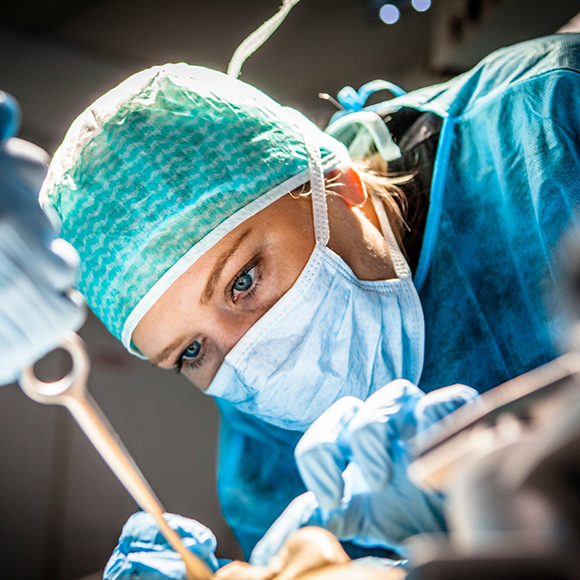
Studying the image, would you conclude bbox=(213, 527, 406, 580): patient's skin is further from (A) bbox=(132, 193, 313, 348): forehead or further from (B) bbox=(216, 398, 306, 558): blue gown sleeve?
(B) bbox=(216, 398, 306, 558): blue gown sleeve

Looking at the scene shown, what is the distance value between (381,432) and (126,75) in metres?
1.86

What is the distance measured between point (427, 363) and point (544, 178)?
403mm

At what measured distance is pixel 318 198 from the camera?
0.93 m

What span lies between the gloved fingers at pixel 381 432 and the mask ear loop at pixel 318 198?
1.33ft

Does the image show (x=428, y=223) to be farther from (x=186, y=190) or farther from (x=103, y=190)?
(x=103, y=190)

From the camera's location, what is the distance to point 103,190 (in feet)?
2.85

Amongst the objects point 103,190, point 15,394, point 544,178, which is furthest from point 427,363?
point 15,394

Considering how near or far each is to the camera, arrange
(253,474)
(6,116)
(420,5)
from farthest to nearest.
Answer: (420,5) → (253,474) → (6,116)

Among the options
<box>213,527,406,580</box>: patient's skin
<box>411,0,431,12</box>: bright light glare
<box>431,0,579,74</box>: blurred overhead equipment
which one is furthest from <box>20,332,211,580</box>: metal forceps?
<box>411,0,431,12</box>: bright light glare

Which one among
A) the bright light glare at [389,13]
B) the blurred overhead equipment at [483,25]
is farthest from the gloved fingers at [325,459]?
the bright light glare at [389,13]

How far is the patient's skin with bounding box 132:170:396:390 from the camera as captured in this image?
0.85m

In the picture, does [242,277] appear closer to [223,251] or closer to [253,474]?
[223,251]

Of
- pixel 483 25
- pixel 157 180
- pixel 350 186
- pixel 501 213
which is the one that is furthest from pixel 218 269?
pixel 483 25

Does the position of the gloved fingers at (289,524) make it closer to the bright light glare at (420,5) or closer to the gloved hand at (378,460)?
the gloved hand at (378,460)
